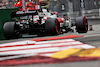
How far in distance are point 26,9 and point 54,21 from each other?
1296mm

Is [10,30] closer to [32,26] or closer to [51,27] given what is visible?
[32,26]

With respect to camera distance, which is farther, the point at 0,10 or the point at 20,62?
the point at 0,10

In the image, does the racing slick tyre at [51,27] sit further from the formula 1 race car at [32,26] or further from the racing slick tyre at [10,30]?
the racing slick tyre at [10,30]

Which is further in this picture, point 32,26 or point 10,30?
point 32,26

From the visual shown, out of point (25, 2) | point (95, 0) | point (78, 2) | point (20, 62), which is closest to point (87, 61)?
point (20, 62)

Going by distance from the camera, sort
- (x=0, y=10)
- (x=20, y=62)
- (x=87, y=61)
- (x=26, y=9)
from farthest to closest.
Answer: (x=0, y=10)
(x=26, y=9)
(x=20, y=62)
(x=87, y=61)

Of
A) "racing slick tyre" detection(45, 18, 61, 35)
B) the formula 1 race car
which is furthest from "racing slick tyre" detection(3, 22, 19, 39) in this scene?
"racing slick tyre" detection(45, 18, 61, 35)

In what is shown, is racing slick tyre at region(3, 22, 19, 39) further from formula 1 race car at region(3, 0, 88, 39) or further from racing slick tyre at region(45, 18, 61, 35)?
racing slick tyre at region(45, 18, 61, 35)

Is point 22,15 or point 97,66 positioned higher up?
point 22,15

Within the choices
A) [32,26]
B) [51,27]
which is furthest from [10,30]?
[51,27]

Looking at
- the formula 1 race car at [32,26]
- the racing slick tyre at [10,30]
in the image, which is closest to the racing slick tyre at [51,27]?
the formula 1 race car at [32,26]

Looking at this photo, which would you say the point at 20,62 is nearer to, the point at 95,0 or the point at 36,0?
the point at 36,0

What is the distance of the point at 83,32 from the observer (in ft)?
26.4

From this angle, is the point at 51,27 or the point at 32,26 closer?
the point at 51,27
